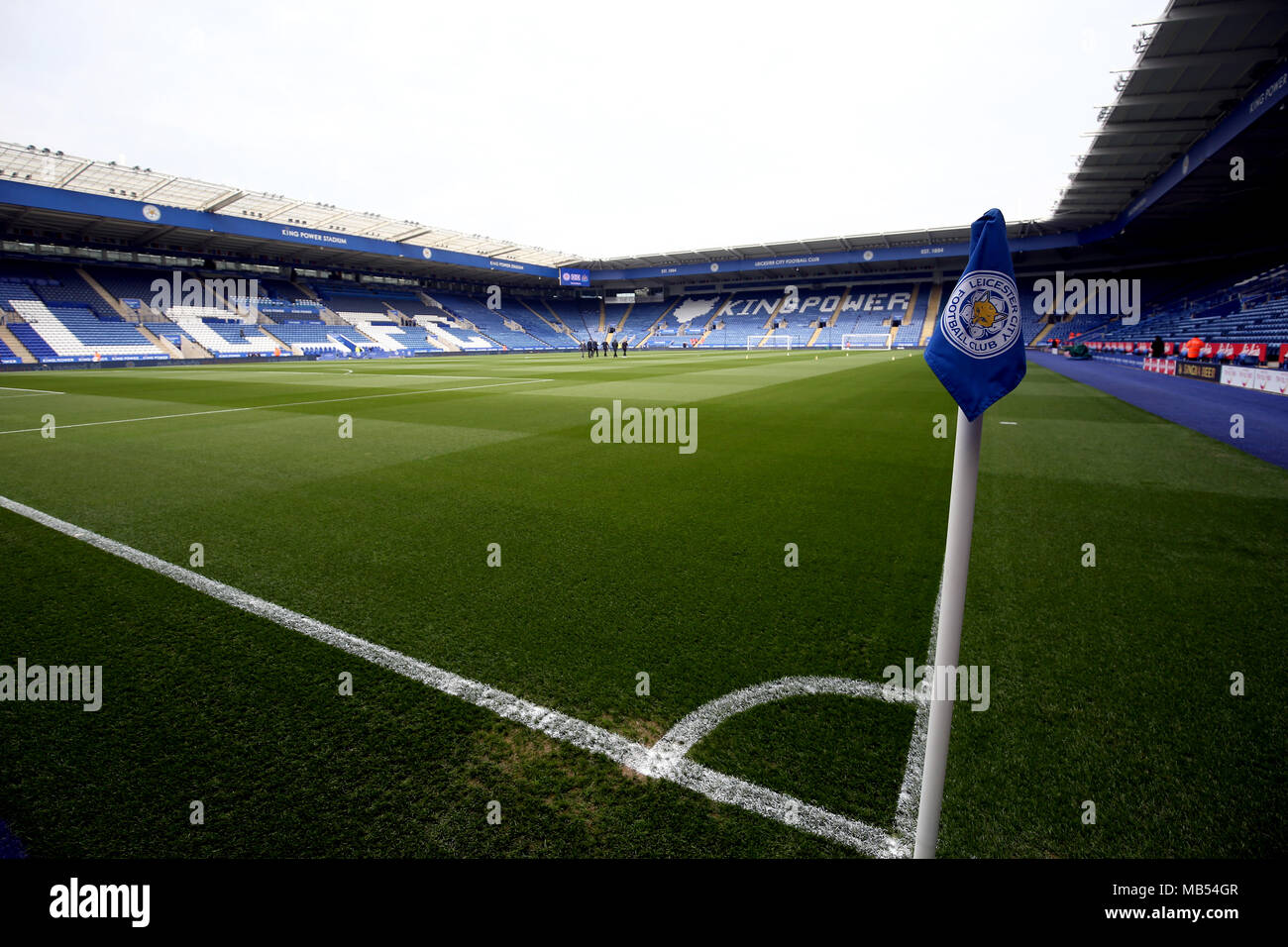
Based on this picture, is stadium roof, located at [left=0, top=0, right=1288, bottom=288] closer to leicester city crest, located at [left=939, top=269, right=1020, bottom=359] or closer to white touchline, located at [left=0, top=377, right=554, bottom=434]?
white touchline, located at [left=0, top=377, right=554, bottom=434]

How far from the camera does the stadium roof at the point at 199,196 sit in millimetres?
30750

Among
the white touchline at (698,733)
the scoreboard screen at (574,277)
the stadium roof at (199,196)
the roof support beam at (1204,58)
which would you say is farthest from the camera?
the scoreboard screen at (574,277)

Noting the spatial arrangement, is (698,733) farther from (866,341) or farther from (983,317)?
(866,341)

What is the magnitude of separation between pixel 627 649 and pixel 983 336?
94.4 inches

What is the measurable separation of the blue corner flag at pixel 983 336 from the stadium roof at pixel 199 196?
4494cm

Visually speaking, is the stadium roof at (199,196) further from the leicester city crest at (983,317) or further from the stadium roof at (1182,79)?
the stadium roof at (1182,79)

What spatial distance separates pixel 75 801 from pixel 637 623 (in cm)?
259

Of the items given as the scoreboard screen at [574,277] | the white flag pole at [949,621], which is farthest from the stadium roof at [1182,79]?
the scoreboard screen at [574,277]

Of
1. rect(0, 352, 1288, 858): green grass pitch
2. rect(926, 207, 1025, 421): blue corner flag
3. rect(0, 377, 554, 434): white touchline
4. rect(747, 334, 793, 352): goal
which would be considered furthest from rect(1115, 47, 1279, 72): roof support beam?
rect(747, 334, 793, 352): goal

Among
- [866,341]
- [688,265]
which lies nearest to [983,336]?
[866,341]

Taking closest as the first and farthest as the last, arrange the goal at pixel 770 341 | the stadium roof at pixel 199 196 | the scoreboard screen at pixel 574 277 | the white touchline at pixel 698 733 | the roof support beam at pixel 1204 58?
the white touchline at pixel 698 733, the roof support beam at pixel 1204 58, the stadium roof at pixel 199 196, the goal at pixel 770 341, the scoreboard screen at pixel 574 277

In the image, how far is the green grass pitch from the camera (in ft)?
6.98

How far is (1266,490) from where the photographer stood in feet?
21.7
